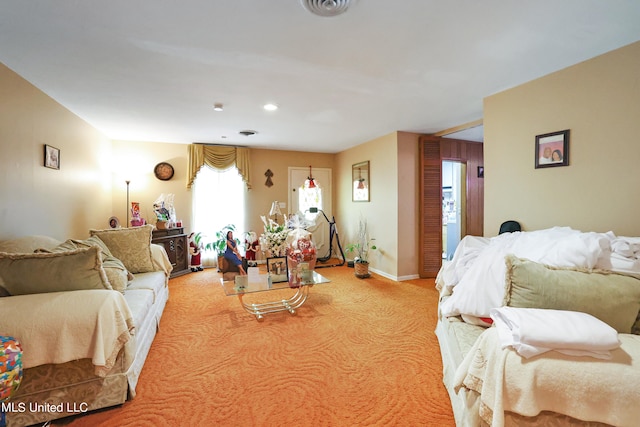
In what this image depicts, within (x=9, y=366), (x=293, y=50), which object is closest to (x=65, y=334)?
(x=9, y=366)

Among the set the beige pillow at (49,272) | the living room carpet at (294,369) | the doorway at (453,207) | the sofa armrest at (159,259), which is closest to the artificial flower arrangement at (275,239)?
the living room carpet at (294,369)

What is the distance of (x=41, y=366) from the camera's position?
1.60m

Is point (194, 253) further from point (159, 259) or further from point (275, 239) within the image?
point (275, 239)

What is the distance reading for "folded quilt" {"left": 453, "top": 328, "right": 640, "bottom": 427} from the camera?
3.61 ft

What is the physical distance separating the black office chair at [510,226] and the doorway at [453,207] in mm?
2553

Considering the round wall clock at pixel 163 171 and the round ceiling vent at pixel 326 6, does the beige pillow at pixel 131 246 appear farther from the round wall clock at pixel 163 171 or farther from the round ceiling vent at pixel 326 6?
the round ceiling vent at pixel 326 6

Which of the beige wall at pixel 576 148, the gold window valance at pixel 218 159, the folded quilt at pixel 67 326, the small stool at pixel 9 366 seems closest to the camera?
the small stool at pixel 9 366

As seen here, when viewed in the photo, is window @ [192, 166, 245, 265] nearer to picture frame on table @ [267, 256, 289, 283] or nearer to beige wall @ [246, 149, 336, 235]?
beige wall @ [246, 149, 336, 235]

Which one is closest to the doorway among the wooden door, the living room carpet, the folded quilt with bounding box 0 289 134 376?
the wooden door

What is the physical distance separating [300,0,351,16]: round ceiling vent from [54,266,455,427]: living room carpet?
2360 mm

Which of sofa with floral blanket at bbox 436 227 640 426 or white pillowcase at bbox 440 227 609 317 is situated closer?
sofa with floral blanket at bbox 436 227 640 426

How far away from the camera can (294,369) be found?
2.16 meters

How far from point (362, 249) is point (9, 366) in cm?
450

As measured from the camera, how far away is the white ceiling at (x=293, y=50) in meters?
1.66
